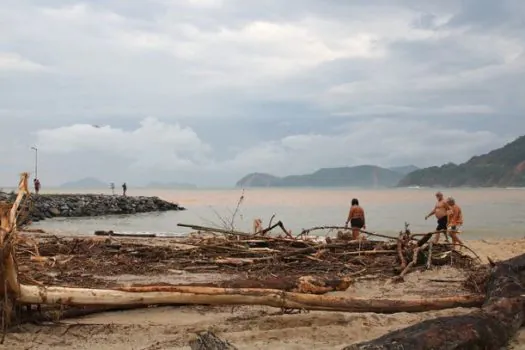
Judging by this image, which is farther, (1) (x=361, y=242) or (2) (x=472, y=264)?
(1) (x=361, y=242)

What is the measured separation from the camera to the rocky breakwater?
39.2m

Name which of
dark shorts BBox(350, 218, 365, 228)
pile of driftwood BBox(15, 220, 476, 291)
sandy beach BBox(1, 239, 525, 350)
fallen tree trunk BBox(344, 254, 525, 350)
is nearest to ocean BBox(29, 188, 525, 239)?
pile of driftwood BBox(15, 220, 476, 291)

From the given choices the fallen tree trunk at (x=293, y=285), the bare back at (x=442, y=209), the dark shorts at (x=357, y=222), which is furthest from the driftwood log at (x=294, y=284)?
the bare back at (x=442, y=209)

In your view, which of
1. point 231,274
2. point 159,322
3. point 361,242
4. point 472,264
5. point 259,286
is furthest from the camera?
point 361,242

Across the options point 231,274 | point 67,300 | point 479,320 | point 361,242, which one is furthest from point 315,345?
point 361,242

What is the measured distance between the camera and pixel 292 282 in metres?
7.37

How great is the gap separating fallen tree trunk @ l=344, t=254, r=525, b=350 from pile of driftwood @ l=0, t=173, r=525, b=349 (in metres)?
0.01

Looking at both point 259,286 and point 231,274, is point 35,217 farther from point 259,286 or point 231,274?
point 259,286

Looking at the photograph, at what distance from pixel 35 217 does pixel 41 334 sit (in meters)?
32.5

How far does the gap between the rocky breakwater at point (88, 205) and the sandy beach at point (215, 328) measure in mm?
31913

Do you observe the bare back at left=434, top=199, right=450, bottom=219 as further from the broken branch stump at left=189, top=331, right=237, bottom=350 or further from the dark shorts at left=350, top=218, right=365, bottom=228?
the broken branch stump at left=189, top=331, right=237, bottom=350

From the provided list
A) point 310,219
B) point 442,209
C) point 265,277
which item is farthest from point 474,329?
point 310,219

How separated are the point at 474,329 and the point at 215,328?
2.75 meters

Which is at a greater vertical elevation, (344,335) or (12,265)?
(12,265)
